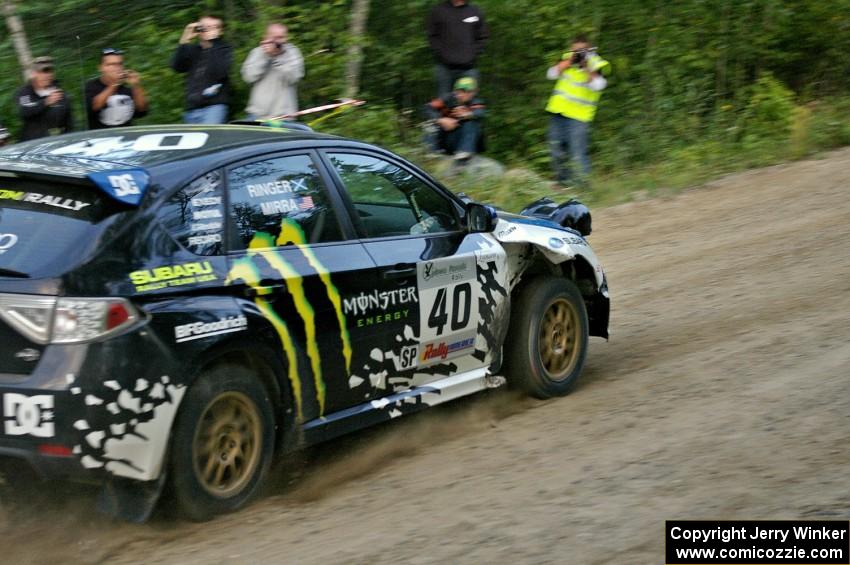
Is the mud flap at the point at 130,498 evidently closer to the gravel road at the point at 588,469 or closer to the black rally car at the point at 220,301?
the black rally car at the point at 220,301

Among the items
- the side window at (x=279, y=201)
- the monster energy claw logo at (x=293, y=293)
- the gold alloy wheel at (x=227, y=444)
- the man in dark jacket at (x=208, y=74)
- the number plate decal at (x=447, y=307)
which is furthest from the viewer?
the man in dark jacket at (x=208, y=74)

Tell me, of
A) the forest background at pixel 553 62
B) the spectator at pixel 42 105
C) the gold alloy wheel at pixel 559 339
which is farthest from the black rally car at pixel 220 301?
the forest background at pixel 553 62

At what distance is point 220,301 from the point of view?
514cm

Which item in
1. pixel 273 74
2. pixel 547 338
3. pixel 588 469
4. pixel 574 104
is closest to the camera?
pixel 588 469

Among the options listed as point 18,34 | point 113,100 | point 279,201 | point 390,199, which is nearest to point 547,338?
point 390,199

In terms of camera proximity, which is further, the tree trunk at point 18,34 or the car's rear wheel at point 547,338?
the tree trunk at point 18,34

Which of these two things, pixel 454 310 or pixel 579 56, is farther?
pixel 579 56

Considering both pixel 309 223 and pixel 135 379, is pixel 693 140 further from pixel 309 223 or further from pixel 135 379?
pixel 135 379

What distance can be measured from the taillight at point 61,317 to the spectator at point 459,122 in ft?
31.0

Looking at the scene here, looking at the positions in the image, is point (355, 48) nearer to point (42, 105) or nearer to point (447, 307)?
point (42, 105)

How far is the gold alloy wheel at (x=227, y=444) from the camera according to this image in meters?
5.13

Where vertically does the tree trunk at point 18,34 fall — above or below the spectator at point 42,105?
above

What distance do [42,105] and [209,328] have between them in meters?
6.62

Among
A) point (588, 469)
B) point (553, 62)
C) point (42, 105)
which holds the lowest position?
point (588, 469)
